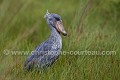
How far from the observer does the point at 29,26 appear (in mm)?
7219

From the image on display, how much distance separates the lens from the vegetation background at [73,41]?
174 inches

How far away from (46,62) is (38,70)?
10cm

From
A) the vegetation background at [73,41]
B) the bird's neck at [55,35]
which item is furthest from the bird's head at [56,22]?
the vegetation background at [73,41]

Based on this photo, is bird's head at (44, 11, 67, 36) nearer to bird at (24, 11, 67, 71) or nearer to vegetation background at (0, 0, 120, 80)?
bird at (24, 11, 67, 71)

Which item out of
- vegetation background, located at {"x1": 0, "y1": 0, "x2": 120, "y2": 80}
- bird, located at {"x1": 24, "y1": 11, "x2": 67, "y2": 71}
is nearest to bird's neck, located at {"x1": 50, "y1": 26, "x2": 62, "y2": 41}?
bird, located at {"x1": 24, "y1": 11, "x2": 67, "y2": 71}

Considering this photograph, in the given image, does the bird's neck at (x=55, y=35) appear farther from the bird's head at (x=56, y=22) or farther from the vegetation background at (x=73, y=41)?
the vegetation background at (x=73, y=41)

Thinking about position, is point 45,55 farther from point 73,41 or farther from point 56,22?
point 73,41

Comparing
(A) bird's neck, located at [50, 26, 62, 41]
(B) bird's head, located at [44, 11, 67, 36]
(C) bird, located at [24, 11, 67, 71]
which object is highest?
(B) bird's head, located at [44, 11, 67, 36]

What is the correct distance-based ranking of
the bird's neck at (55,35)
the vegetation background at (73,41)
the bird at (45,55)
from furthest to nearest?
the bird's neck at (55,35) → the bird at (45,55) → the vegetation background at (73,41)

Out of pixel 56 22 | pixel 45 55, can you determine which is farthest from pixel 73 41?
pixel 45 55

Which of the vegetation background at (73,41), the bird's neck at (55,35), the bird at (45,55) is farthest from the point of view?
the bird's neck at (55,35)

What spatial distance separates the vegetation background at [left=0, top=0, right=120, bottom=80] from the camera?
4.43 metres

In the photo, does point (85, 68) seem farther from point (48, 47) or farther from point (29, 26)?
point (29, 26)

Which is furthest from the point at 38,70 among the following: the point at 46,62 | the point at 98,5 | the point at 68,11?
the point at 68,11
